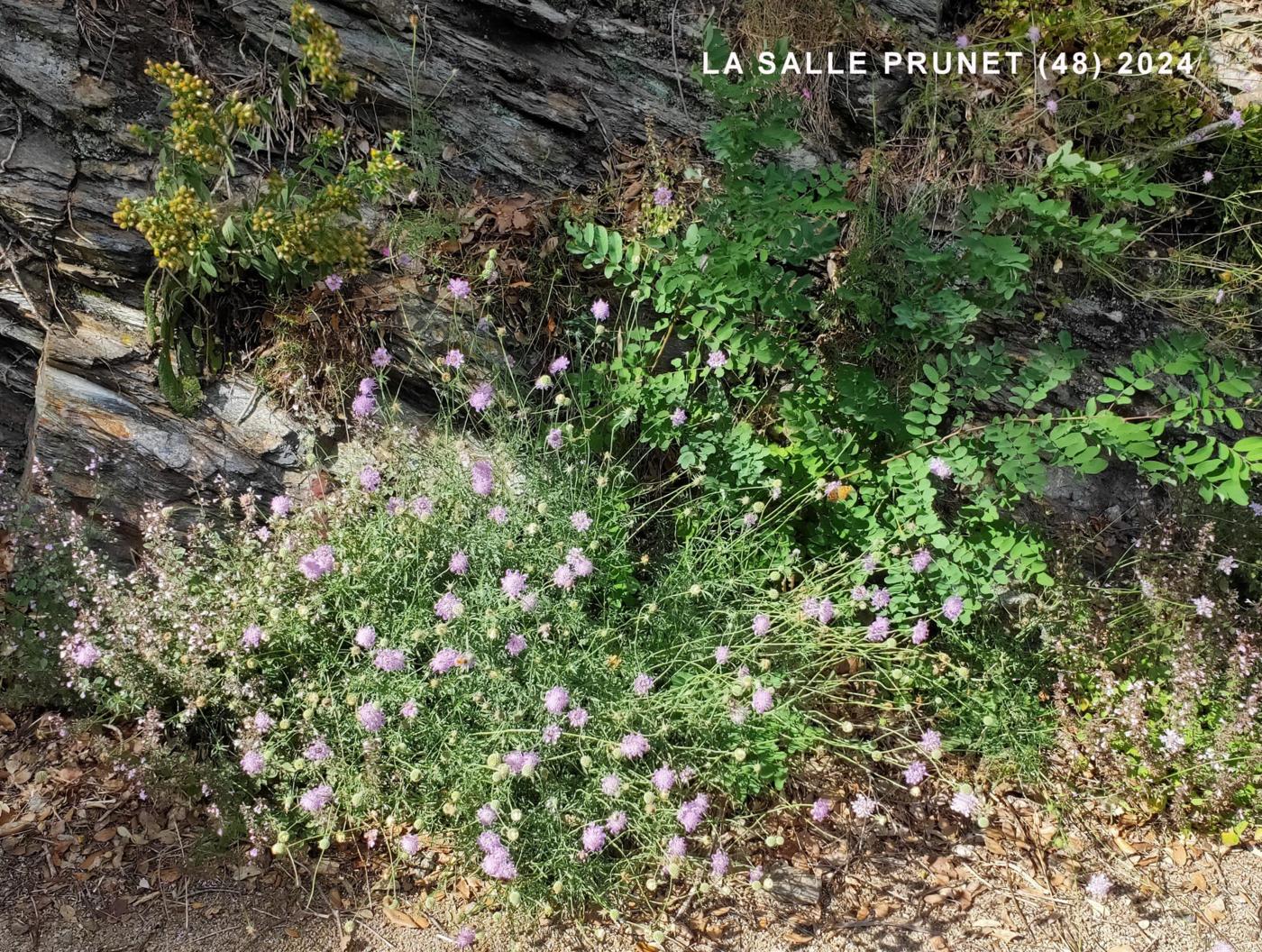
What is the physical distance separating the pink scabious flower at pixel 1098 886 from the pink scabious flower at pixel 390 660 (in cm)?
242

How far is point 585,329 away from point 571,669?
5.04 feet

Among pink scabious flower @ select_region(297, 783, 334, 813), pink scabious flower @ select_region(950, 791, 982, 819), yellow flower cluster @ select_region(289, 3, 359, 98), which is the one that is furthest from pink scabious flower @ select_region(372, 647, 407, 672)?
yellow flower cluster @ select_region(289, 3, 359, 98)

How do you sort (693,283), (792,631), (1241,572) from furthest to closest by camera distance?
1. (1241,572)
2. (693,283)
3. (792,631)

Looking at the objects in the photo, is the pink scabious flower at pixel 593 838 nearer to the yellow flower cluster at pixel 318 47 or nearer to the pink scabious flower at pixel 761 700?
the pink scabious flower at pixel 761 700

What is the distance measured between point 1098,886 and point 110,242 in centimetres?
425

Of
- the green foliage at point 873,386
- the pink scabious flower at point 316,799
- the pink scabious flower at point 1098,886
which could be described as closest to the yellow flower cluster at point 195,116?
the green foliage at point 873,386

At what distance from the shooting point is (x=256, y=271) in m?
3.38

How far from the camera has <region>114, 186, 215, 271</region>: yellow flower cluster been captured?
287 cm

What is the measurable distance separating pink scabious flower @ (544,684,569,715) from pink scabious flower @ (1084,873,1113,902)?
6.39 ft

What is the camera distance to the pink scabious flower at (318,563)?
262 cm

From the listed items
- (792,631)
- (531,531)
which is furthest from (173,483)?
(792,631)

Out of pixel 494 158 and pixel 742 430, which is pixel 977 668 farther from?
pixel 494 158

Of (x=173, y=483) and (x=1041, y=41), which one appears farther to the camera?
(x=1041, y=41)

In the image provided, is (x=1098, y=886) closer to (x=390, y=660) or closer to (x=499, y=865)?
(x=499, y=865)
